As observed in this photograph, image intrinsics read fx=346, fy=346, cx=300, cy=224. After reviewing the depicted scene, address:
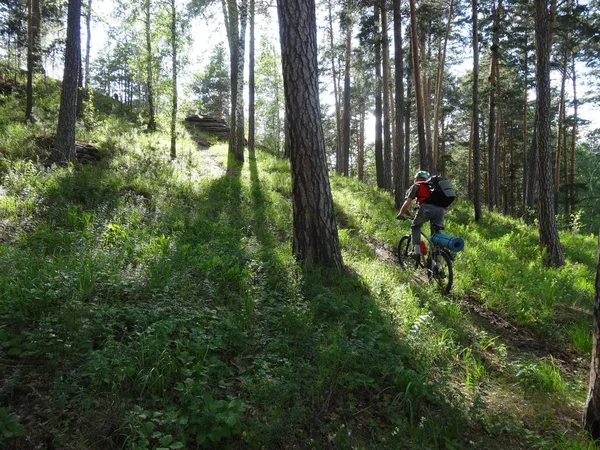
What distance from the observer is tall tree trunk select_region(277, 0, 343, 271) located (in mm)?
5444

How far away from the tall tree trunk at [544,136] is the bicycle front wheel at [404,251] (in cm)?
438

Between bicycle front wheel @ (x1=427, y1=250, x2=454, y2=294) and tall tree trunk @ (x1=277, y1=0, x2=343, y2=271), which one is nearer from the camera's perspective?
tall tree trunk @ (x1=277, y1=0, x2=343, y2=271)

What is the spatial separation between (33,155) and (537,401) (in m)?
11.4

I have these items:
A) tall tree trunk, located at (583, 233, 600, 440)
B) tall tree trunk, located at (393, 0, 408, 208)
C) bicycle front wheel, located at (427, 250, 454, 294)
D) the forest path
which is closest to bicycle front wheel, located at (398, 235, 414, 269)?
the forest path

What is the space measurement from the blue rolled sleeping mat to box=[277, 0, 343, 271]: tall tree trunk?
6.35 feet

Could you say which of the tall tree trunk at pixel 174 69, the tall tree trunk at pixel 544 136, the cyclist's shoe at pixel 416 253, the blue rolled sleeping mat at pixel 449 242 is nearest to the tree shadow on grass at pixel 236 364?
the blue rolled sleeping mat at pixel 449 242

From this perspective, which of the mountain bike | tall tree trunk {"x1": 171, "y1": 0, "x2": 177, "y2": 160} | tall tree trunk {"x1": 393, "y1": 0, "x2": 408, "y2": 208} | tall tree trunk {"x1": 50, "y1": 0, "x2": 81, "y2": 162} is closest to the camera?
the mountain bike

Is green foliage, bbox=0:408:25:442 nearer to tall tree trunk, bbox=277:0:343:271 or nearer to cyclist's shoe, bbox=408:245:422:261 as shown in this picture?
tall tree trunk, bbox=277:0:343:271

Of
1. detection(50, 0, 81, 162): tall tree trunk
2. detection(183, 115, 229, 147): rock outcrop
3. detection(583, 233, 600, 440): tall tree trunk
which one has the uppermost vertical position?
detection(183, 115, 229, 147): rock outcrop

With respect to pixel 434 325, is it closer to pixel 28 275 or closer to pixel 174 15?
pixel 28 275

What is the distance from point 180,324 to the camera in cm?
350

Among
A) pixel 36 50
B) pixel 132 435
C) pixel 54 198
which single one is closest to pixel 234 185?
pixel 54 198

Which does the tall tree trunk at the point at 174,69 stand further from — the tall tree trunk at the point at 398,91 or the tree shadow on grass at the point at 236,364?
the tree shadow on grass at the point at 236,364

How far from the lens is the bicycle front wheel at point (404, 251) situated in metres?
7.48
